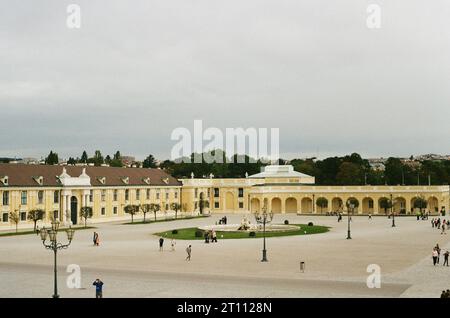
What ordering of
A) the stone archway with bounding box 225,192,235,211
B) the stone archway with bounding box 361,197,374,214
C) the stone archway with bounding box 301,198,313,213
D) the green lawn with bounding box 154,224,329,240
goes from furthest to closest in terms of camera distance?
the stone archway with bounding box 225,192,235,211, the stone archway with bounding box 301,198,313,213, the stone archway with bounding box 361,197,374,214, the green lawn with bounding box 154,224,329,240

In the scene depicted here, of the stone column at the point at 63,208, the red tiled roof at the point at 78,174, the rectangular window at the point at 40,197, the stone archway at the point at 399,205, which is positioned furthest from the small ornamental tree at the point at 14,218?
the stone archway at the point at 399,205

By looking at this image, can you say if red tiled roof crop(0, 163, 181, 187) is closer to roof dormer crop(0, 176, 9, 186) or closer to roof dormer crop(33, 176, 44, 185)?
roof dormer crop(33, 176, 44, 185)

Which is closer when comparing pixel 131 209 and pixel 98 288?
pixel 98 288

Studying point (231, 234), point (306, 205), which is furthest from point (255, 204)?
point (231, 234)

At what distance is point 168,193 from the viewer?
97188mm

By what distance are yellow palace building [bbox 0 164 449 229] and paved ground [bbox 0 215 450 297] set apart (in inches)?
715

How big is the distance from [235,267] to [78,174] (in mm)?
50538

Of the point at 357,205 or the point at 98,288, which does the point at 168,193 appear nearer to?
the point at 357,205

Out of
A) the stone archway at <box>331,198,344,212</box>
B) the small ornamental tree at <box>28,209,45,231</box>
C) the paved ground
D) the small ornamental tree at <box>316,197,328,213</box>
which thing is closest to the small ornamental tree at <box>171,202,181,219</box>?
the small ornamental tree at <box>316,197,328,213</box>

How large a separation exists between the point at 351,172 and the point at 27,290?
4245 inches

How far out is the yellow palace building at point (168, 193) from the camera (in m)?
71.4

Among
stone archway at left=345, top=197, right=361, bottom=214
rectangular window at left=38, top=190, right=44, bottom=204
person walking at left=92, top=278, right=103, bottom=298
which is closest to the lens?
person walking at left=92, top=278, right=103, bottom=298

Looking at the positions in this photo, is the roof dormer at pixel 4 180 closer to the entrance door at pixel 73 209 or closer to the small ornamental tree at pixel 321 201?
the entrance door at pixel 73 209

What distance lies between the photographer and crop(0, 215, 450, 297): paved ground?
26266mm
